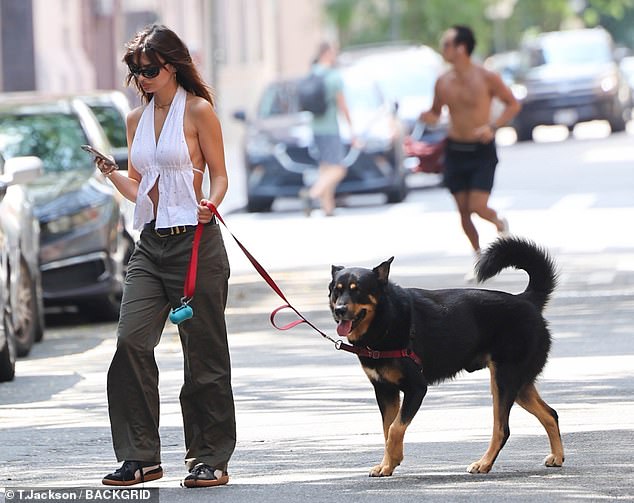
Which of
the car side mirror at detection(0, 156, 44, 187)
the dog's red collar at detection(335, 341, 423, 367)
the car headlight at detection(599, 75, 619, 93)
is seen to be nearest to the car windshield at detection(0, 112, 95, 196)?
the car side mirror at detection(0, 156, 44, 187)

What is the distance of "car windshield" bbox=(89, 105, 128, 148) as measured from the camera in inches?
638

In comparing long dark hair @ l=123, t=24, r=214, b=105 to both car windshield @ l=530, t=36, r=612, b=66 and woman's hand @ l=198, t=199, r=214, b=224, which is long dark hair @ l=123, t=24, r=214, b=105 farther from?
car windshield @ l=530, t=36, r=612, b=66

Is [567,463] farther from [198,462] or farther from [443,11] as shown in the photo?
[443,11]

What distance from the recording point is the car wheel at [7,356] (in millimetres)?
11477

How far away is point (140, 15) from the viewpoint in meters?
38.8

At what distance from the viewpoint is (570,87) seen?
1545 inches

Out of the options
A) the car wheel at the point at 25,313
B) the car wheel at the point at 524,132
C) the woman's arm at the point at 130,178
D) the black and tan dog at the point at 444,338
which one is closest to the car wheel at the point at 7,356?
the car wheel at the point at 25,313

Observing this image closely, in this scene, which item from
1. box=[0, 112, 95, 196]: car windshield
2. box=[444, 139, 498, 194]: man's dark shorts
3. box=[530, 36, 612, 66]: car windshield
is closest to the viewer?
box=[0, 112, 95, 196]: car windshield

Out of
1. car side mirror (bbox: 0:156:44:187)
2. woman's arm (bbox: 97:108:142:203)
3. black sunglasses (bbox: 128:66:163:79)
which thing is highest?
black sunglasses (bbox: 128:66:163:79)

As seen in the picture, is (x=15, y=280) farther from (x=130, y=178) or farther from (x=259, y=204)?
(x=259, y=204)

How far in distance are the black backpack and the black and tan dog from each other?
1576 centimetres

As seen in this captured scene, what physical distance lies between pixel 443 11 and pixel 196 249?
1583 inches

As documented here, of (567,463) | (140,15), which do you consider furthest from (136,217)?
(140,15)

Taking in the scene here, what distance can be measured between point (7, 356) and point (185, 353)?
159 inches
